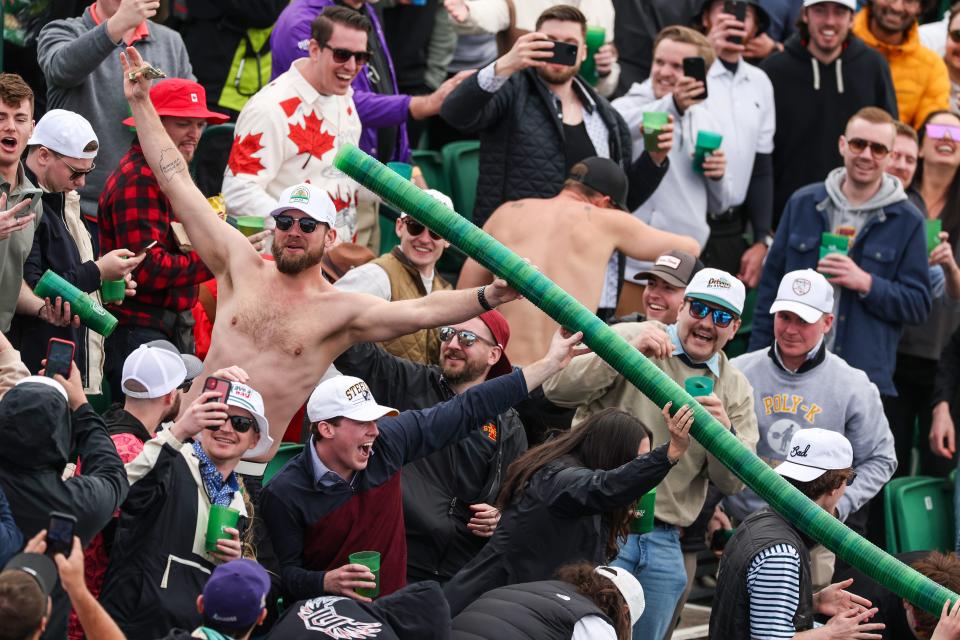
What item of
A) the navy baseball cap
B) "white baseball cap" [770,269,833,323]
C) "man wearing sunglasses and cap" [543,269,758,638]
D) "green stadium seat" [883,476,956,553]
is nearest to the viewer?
the navy baseball cap

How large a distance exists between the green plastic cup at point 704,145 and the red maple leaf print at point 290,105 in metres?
2.66

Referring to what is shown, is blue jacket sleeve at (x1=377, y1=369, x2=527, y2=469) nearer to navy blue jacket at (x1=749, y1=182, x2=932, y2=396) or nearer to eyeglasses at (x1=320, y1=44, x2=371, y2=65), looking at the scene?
eyeglasses at (x1=320, y1=44, x2=371, y2=65)

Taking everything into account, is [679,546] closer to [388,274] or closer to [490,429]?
[490,429]

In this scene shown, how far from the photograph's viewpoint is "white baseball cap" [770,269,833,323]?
8891 mm

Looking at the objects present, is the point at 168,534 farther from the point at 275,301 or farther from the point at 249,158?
the point at 249,158

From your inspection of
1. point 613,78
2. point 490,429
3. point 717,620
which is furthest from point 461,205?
point 717,620

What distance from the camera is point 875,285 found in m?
10.0

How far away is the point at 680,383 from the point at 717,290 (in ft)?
1.67

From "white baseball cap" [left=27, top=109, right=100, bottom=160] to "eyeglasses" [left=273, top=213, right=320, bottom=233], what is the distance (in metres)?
1.11

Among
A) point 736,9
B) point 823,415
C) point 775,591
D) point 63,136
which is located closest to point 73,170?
point 63,136

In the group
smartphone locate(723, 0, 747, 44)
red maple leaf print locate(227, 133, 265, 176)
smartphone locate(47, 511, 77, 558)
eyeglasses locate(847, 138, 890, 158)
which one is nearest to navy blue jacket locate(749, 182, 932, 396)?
eyeglasses locate(847, 138, 890, 158)

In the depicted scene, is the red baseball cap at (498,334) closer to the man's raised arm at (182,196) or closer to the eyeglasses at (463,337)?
the eyeglasses at (463,337)

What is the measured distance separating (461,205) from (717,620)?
5074mm

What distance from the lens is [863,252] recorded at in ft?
33.5
